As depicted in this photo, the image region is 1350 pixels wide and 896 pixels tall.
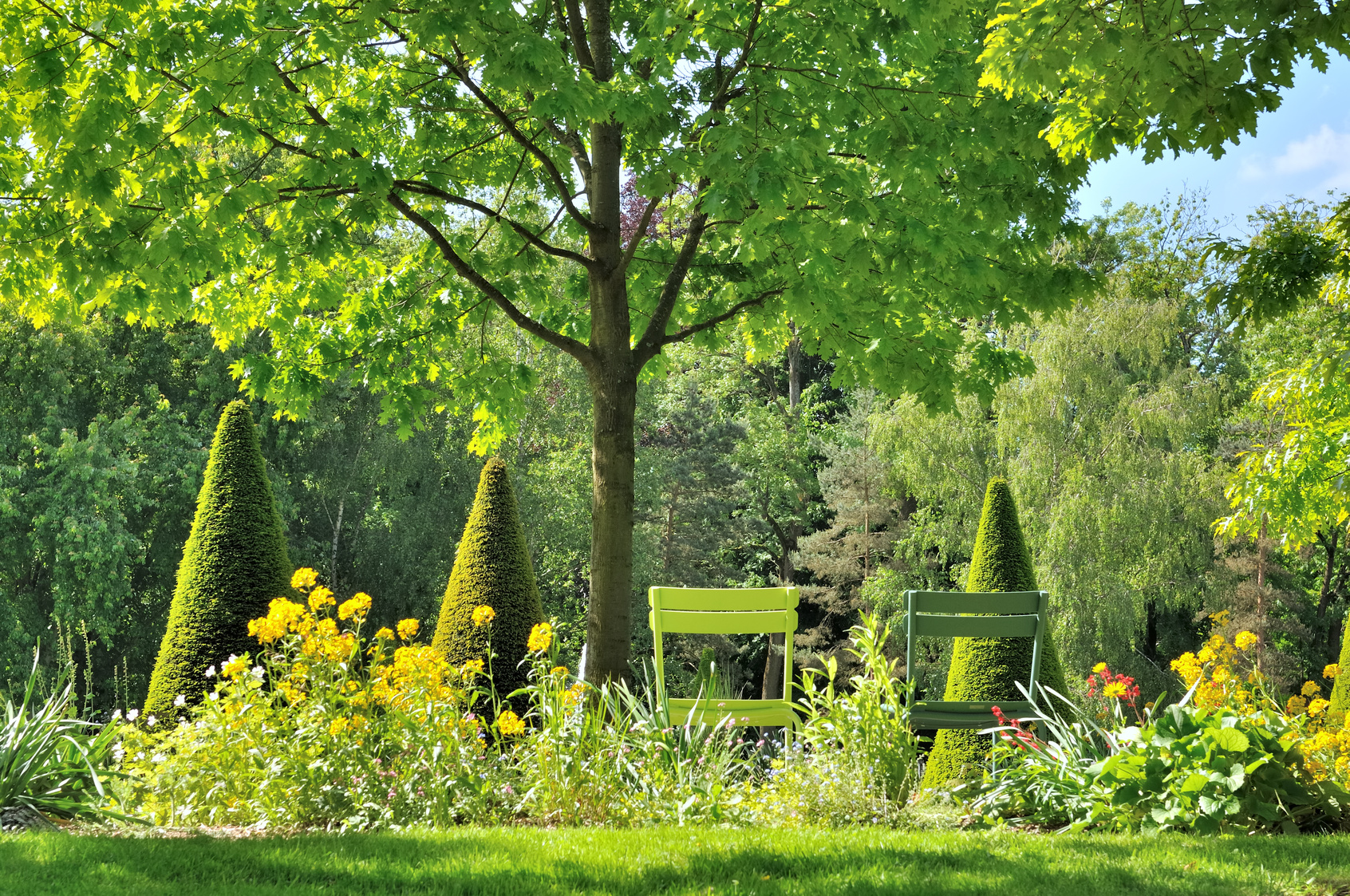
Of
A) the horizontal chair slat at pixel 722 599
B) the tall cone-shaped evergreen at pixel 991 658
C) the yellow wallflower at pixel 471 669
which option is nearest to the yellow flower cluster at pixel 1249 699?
the tall cone-shaped evergreen at pixel 991 658

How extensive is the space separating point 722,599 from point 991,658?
10.3ft

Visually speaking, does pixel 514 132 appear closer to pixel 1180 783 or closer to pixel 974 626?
pixel 974 626

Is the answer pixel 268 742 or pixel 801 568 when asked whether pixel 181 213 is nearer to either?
pixel 268 742

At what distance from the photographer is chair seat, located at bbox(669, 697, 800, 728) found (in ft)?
17.3

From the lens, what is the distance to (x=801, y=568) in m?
22.8

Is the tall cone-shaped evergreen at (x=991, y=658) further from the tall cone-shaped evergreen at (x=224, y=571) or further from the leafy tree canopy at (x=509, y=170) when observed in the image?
the tall cone-shaped evergreen at (x=224, y=571)

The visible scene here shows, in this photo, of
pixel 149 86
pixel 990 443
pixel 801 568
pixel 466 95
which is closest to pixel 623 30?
pixel 466 95

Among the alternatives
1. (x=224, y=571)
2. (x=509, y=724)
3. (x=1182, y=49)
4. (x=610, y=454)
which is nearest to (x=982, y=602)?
(x=610, y=454)

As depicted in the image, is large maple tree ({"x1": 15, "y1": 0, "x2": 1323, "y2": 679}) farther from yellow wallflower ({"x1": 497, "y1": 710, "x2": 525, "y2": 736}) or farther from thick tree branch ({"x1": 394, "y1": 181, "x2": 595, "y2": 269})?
yellow wallflower ({"x1": 497, "y1": 710, "x2": 525, "y2": 736})

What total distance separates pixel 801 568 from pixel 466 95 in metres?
16.6

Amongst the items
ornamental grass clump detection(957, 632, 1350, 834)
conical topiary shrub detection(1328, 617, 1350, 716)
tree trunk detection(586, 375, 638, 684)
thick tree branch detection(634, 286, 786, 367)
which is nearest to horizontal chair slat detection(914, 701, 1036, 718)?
ornamental grass clump detection(957, 632, 1350, 834)

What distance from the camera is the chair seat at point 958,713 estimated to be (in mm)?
5395

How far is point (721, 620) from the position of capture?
5.93 m

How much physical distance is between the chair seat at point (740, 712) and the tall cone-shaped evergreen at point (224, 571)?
377 centimetres
